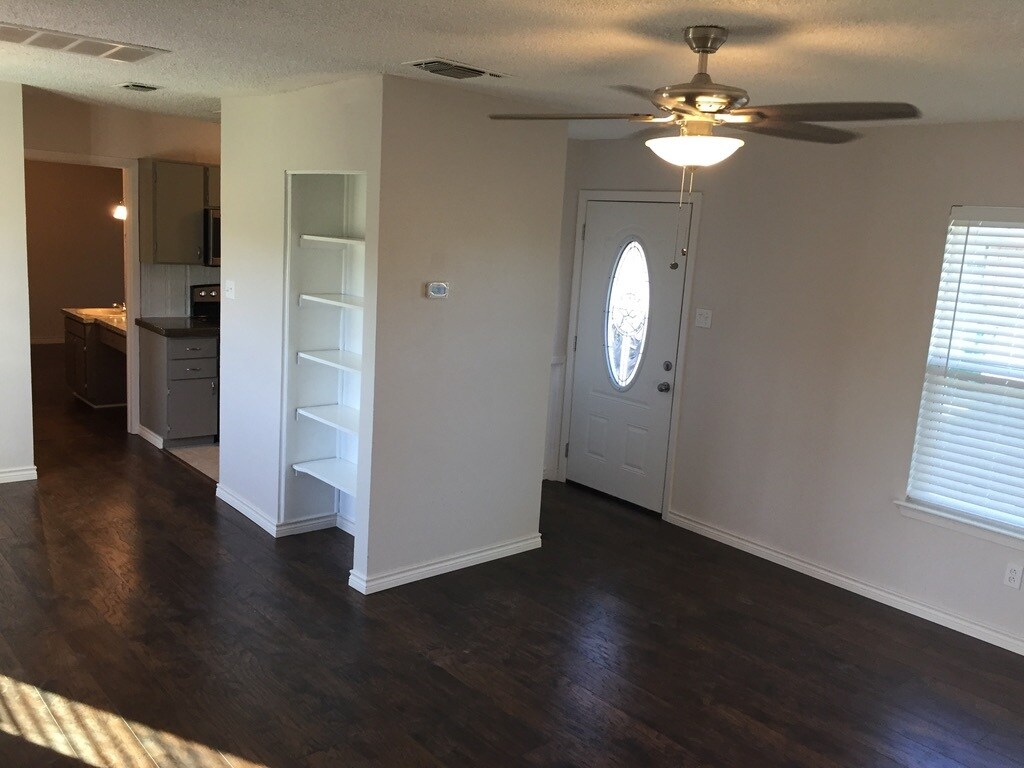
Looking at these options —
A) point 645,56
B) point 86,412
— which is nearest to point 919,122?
point 645,56

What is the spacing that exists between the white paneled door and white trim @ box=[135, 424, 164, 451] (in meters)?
2.96

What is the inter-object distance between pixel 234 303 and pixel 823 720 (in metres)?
3.69

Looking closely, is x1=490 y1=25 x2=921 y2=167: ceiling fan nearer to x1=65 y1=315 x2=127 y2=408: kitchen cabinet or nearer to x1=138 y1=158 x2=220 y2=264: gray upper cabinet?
x1=138 y1=158 x2=220 y2=264: gray upper cabinet

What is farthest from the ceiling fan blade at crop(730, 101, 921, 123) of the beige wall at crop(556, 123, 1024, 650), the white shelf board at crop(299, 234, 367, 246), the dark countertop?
the dark countertop

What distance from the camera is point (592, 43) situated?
9.16 feet

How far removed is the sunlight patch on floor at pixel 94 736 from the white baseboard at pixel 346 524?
6.36 ft

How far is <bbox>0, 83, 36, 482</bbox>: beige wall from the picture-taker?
498cm

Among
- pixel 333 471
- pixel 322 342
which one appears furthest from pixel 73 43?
pixel 333 471

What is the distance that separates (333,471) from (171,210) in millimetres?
2995

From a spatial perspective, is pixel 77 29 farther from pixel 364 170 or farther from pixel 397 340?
pixel 397 340

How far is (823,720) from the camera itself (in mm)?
3262

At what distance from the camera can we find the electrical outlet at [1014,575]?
12.8ft

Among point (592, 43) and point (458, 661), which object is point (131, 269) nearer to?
point (458, 661)

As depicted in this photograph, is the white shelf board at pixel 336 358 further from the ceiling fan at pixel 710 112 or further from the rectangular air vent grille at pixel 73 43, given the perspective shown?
the ceiling fan at pixel 710 112
